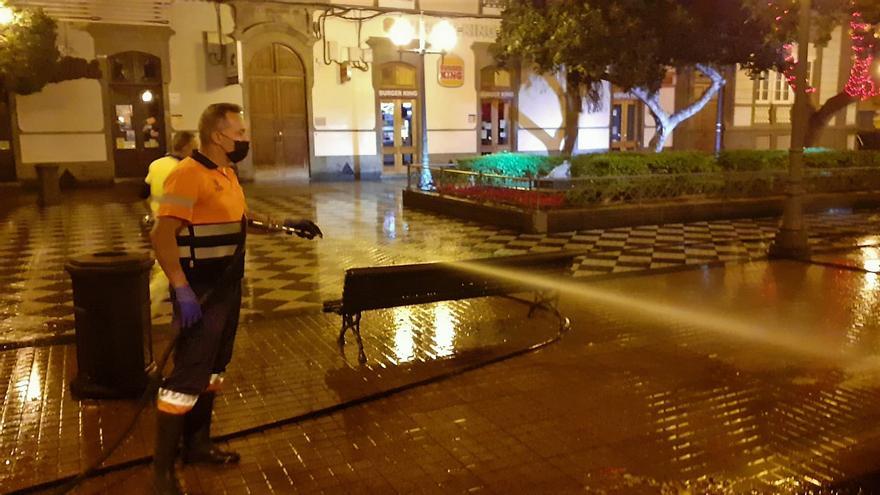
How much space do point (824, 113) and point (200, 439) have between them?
59.8 ft

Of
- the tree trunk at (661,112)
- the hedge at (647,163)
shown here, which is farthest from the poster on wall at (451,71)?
the hedge at (647,163)

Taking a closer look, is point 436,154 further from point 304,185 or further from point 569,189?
point 569,189

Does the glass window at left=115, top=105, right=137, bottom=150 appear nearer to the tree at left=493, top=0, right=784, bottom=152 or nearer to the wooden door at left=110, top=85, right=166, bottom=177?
the wooden door at left=110, top=85, right=166, bottom=177

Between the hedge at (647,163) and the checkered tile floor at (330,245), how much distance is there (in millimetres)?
1316

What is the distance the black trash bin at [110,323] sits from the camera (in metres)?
4.84

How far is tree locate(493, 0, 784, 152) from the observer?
48.3 ft

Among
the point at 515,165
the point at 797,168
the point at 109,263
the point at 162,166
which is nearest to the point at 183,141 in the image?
the point at 162,166

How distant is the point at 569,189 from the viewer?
12.9m

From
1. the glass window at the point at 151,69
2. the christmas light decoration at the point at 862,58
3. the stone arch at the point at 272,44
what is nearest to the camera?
the christmas light decoration at the point at 862,58

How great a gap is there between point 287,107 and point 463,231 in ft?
35.3

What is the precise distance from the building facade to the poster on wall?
0.14ft

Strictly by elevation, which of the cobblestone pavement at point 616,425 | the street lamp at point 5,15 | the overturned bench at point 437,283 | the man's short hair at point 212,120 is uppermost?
the street lamp at point 5,15

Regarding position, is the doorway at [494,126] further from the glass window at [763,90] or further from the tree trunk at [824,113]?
the glass window at [763,90]

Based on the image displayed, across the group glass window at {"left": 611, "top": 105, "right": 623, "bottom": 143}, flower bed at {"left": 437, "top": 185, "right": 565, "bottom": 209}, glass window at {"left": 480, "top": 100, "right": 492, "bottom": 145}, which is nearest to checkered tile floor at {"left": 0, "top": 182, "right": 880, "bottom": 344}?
→ flower bed at {"left": 437, "top": 185, "right": 565, "bottom": 209}
